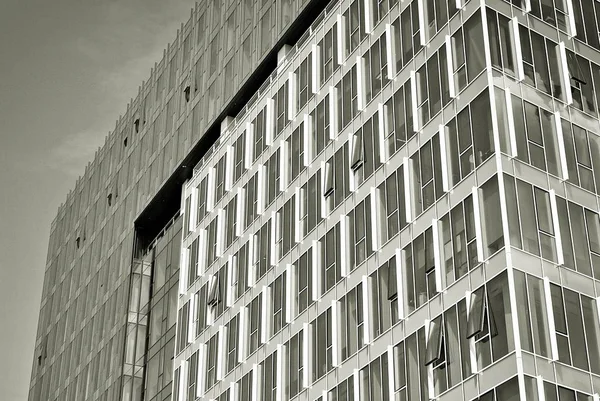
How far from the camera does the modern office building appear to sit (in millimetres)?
41744

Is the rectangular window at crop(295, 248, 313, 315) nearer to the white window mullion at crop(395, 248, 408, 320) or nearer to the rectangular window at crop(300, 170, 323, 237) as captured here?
the rectangular window at crop(300, 170, 323, 237)

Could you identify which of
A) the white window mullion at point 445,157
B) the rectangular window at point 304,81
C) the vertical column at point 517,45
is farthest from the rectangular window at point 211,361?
the vertical column at point 517,45

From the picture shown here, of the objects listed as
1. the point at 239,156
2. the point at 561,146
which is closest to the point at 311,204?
the point at 239,156

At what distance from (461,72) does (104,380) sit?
44.0 meters

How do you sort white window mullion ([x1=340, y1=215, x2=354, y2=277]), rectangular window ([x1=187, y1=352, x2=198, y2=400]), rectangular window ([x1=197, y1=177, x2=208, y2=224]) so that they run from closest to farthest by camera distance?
1. white window mullion ([x1=340, y1=215, x2=354, y2=277])
2. rectangular window ([x1=187, y1=352, x2=198, y2=400])
3. rectangular window ([x1=197, y1=177, x2=208, y2=224])

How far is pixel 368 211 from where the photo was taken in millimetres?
51219

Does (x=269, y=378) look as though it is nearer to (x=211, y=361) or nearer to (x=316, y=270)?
(x=316, y=270)

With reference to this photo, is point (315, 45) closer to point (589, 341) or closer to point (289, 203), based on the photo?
point (289, 203)

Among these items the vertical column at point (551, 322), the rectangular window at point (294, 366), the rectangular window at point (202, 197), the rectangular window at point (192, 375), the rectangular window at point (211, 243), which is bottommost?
the vertical column at point (551, 322)

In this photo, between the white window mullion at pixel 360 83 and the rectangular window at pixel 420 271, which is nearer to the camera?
the rectangular window at pixel 420 271

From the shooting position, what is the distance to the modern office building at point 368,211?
41744 millimetres

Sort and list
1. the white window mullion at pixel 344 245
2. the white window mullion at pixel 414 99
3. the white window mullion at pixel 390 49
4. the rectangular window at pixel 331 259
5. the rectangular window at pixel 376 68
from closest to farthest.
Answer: the white window mullion at pixel 414 99, the white window mullion at pixel 344 245, the rectangular window at pixel 331 259, the white window mullion at pixel 390 49, the rectangular window at pixel 376 68

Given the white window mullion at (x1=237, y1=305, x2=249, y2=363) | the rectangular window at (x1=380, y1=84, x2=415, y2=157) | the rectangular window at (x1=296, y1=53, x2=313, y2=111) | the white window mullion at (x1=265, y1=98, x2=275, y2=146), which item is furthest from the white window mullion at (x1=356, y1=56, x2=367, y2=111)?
the white window mullion at (x1=237, y1=305, x2=249, y2=363)

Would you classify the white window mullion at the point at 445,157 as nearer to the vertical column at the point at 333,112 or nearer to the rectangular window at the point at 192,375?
the vertical column at the point at 333,112
